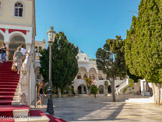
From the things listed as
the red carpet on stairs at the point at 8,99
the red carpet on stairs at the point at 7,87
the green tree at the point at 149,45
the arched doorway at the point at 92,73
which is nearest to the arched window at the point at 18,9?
the red carpet on stairs at the point at 8,99

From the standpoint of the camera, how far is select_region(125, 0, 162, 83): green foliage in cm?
1195

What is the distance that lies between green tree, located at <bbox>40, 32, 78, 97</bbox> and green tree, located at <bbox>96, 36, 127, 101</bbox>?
7.31 metres

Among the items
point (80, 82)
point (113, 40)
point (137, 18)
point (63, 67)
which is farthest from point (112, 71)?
point (80, 82)

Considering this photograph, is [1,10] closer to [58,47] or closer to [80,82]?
[58,47]

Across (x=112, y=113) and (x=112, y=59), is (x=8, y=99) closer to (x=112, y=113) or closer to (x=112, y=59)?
(x=112, y=113)

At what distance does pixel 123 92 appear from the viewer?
34406 mm

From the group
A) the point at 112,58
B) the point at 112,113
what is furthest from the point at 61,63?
the point at 112,113

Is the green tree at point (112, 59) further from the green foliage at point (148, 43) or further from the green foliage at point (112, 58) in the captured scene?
the green foliage at point (148, 43)

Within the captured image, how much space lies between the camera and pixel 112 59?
726 inches

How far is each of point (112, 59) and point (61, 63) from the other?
29.4 feet

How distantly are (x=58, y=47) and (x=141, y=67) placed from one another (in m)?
15.7

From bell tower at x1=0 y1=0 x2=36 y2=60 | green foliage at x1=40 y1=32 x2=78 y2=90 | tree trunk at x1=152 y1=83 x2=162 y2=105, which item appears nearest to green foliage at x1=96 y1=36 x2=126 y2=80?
tree trunk at x1=152 y1=83 x2=162 y2=105

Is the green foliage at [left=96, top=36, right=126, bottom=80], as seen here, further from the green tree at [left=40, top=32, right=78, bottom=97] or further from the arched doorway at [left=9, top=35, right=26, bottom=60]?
the arched doorway at [left=9, top=35, right=26, bottom=60]

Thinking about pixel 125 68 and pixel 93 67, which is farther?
pixel 93 67
